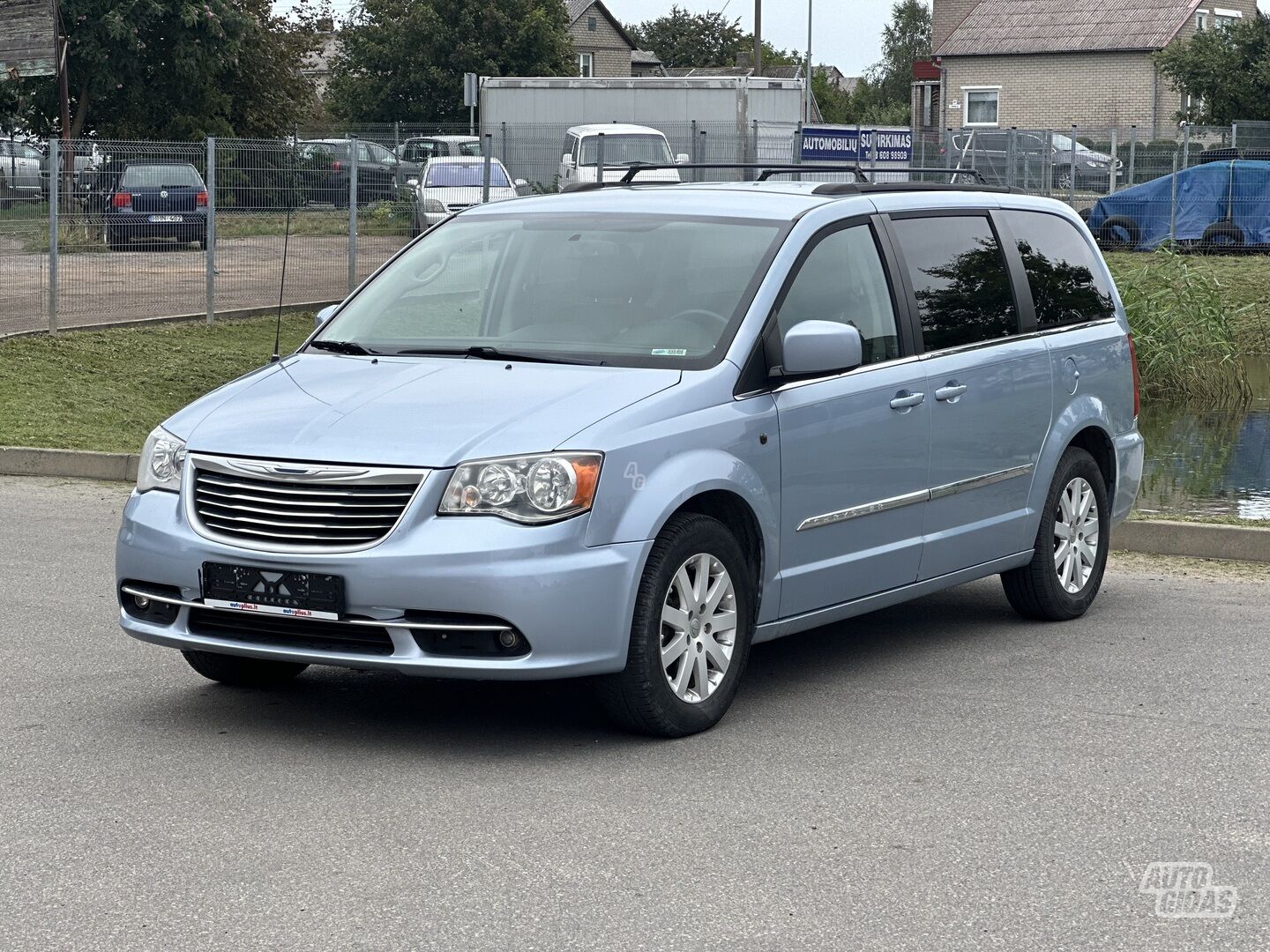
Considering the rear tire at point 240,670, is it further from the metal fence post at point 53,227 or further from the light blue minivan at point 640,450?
the metal fence post at point 53,227

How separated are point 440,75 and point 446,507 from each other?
59.8m

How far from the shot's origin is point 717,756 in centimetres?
585

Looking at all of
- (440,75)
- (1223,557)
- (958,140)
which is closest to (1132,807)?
(1223,557)

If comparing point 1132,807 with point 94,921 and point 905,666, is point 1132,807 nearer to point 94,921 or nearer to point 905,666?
point 905,666

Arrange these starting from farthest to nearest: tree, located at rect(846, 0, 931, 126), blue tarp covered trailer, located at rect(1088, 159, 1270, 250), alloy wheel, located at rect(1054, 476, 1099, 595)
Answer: tree, located at rect(846, 0, 931, 126) < blue tarp covered trailer, located at rect(1088, 159, 1270, 250) < alloy wheel, located at rect(1054, 476, 1099, 595)

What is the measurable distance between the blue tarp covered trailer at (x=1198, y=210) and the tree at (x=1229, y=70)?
22.0m

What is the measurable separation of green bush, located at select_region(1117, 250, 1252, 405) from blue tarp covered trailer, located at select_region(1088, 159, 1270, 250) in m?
12.1

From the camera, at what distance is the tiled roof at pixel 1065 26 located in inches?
2539

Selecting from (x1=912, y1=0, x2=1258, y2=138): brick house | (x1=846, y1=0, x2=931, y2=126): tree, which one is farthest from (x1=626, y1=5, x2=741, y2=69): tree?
(x1=912, y1=0, x2=1258, y2=138): brick house

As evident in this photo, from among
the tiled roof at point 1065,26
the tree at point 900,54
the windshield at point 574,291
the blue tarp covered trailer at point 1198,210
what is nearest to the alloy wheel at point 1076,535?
the windshield at point 574,291

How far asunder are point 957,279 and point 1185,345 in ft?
33.2

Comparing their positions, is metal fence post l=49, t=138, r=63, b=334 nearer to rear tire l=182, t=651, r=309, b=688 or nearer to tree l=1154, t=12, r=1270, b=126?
rear tire l=182, t=651, r=309, b=688

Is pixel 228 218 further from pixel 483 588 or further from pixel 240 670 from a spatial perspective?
pixel 483 588

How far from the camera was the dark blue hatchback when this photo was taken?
709 inches
